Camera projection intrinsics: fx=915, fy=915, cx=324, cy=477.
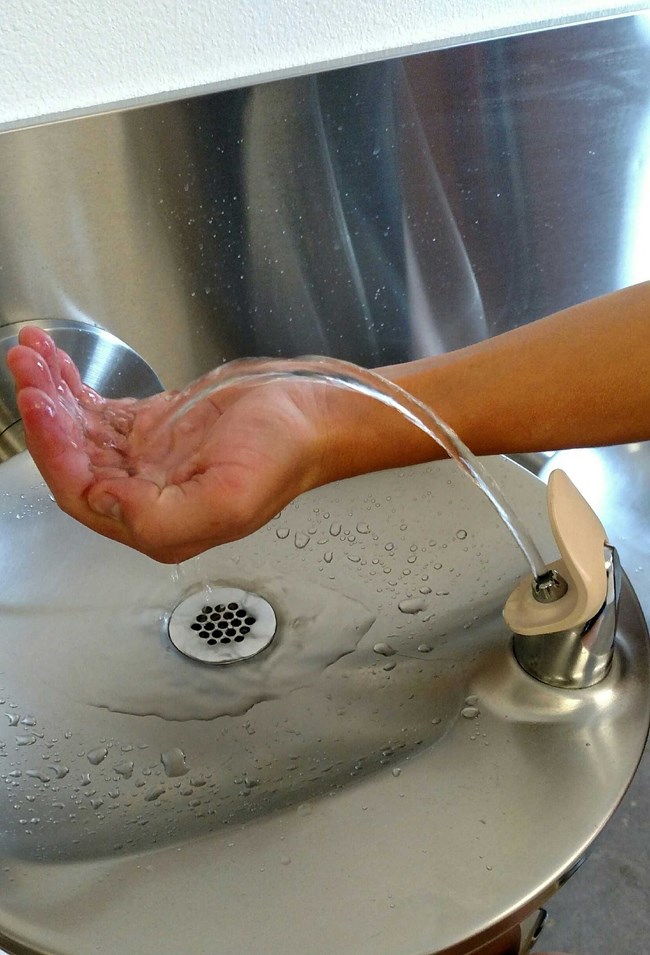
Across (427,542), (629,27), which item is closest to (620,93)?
(629,27)

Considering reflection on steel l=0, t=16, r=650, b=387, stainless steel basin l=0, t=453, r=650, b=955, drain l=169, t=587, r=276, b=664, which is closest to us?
stainless steel basin l=0, t=453, r=650, b=955

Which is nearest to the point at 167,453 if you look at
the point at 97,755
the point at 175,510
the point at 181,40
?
the point at 175,510

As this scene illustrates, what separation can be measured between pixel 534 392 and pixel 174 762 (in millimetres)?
298

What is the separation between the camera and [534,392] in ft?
1.83

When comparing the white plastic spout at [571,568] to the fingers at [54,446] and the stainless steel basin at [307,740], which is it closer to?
the stainless steel basin at [307,740]

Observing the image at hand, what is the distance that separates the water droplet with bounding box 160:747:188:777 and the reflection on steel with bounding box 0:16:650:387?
0.33 m

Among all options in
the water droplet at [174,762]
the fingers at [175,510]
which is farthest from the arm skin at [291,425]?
the water droplet at [174,762]

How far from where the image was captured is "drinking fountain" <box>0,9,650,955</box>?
395 mm

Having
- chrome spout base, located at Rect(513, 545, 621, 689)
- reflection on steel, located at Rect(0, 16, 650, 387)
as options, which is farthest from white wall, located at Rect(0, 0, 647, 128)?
chrome spout base, located at Rect(513, 545, 621, 689)

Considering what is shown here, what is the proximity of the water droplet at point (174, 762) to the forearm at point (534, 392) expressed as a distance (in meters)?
0.20

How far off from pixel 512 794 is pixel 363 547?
0.68ft

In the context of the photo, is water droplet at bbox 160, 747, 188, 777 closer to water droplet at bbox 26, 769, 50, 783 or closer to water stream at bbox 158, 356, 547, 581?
water droplet at bbox 26, 769, 50, 783

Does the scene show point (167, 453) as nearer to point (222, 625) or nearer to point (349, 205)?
point (222, 625)

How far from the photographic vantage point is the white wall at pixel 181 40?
0.57 m
